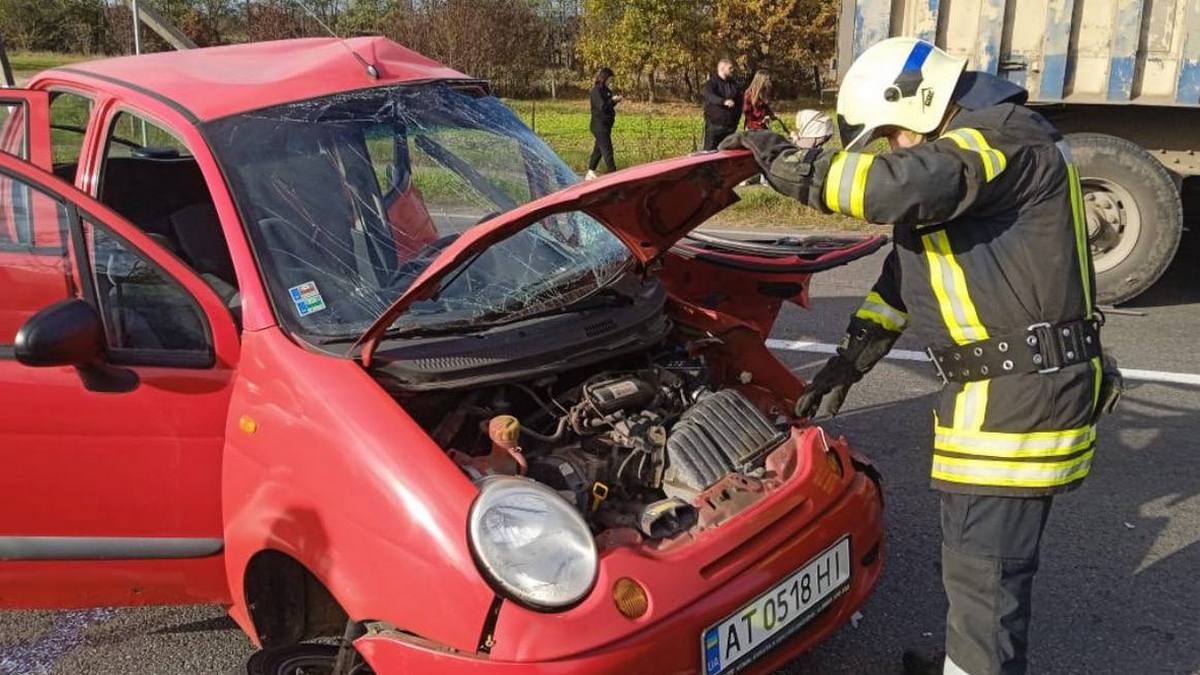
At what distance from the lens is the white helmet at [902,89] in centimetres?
240

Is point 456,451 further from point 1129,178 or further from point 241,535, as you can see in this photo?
point 1129,178

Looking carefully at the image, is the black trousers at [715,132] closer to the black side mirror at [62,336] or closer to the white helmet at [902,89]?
the white helmet at [902,89]

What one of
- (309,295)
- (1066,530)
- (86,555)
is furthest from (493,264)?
(1066,530)

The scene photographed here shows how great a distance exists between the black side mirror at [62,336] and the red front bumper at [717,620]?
944mm

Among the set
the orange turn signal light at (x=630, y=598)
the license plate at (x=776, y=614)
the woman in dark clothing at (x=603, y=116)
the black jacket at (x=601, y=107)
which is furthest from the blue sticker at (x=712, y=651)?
the black jacket at (x=601, y=107)

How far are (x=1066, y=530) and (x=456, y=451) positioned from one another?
95.6 inches

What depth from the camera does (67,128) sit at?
3227 mm

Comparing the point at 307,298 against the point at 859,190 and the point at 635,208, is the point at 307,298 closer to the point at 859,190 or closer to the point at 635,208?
the point at 635,208

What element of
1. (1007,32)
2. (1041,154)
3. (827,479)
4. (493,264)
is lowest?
(827,479)

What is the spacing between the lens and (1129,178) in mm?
6605

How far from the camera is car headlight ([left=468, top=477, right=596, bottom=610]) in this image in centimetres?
203

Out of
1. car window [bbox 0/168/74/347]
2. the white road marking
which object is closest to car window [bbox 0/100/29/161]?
car window [bbox 0/168/74/347]

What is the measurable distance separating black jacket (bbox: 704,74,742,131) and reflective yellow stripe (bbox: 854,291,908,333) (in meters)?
10.1

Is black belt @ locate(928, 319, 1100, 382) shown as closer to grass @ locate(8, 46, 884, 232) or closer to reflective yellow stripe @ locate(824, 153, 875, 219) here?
reflective yellow stripe @ locate(824, 153, 875, 219)
